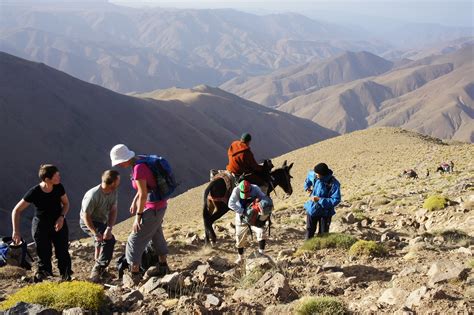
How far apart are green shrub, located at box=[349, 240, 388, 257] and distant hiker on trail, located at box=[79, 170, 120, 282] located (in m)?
4.01

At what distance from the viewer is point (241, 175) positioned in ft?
32.0

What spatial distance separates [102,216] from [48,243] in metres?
0.87

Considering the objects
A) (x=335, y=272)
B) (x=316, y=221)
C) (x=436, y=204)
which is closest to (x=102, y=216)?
(x=335, y=272)

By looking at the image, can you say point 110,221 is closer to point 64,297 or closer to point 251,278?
point 64,297

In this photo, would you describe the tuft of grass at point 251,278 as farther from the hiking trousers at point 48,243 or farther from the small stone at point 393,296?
the hiking trousers at point 48,243

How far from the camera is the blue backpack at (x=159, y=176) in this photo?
268 inches

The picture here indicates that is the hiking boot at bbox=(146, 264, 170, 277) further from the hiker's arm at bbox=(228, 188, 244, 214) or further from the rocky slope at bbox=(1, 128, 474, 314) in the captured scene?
the hiker's arm at bbox=(228, 188, 244, 214)

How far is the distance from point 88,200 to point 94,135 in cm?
6907

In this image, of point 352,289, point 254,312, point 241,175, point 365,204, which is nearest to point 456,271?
point 352,289

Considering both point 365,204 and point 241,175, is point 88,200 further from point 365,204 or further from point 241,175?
point 365,204

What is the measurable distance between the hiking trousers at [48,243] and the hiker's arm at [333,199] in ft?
14.9

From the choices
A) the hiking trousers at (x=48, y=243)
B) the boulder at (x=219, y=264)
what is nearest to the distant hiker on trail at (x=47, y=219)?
the hiking trousers at (x=48, y=243)

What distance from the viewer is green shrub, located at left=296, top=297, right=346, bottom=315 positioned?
5035 millimetres

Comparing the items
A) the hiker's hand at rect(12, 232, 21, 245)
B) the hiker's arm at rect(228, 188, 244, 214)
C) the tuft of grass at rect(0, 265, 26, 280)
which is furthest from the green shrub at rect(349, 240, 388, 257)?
the tuft of grass at rect(0, 265, 26, 280)
